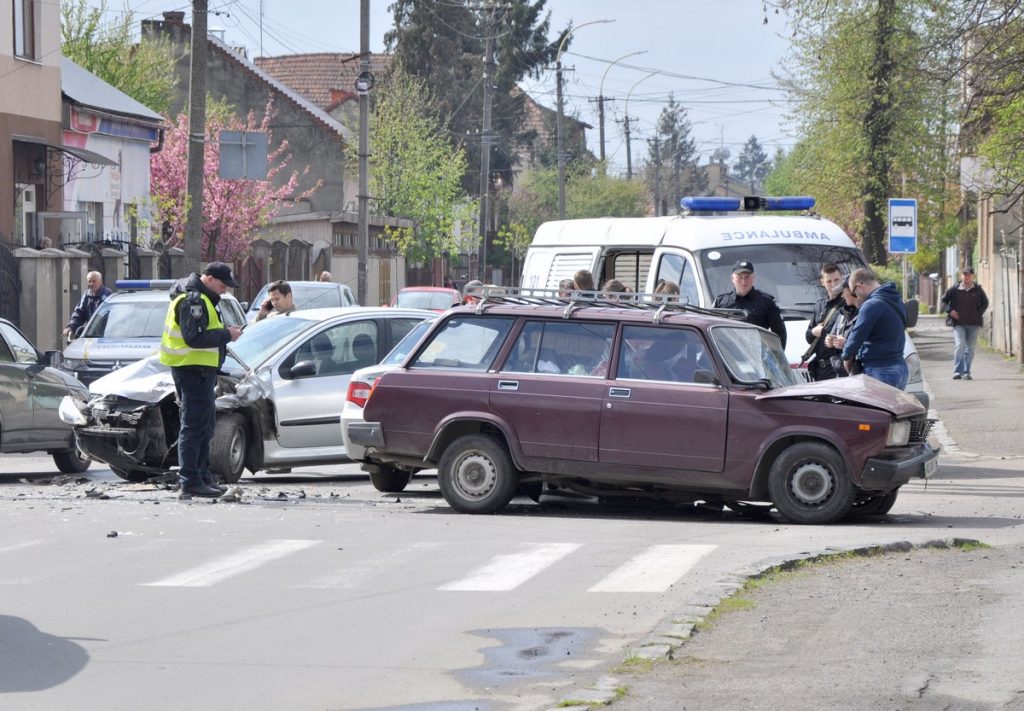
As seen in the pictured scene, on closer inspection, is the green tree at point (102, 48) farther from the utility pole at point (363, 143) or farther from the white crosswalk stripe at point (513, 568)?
the white crosswalk stripe at point (513, 568)

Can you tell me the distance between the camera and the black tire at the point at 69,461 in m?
16.8

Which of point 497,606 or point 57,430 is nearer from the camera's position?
point 497,606

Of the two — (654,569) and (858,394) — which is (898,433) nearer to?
(858,394)

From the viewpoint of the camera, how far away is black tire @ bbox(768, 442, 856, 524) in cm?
1192

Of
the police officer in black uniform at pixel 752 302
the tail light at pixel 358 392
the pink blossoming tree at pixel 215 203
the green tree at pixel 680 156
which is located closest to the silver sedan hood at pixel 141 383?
the tail light at pixel 358 392

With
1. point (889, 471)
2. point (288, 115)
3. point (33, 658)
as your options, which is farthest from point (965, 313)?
point (288, 115)

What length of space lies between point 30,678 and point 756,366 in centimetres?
674

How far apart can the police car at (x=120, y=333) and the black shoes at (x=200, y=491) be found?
709 cm

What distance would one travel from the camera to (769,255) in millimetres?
17078

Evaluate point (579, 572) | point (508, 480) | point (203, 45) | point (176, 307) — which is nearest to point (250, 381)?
point (176, 307)

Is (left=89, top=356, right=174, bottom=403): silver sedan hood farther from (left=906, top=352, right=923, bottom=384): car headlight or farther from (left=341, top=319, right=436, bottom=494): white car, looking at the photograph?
(left=906, top=352, right=923, bottom=384): car headlight

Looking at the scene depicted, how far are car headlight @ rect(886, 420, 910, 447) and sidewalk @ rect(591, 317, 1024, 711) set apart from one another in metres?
1.38

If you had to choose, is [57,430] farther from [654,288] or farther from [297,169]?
[297,169]

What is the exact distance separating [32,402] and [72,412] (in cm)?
184
